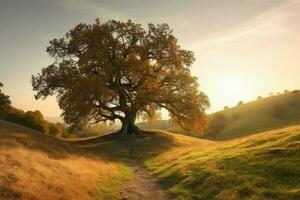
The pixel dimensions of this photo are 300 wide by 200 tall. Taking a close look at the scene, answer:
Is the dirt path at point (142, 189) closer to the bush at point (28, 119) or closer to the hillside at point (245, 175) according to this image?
the hillside at point (245, 175)

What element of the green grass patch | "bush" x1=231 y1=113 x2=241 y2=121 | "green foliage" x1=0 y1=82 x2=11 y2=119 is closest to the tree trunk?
"green foliage" x1=0 y1=82 x2=11 y2=119

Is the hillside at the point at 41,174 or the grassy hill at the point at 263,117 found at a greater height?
the grassy hill at the point at 263,117

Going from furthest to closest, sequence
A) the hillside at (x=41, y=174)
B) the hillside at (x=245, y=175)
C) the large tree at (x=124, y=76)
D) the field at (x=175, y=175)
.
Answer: the large tree at (x=124, y=76) → the hillside at (x=245, y=175) → the field at (x=175, y=175) → the hillside at (x=41, y=174)

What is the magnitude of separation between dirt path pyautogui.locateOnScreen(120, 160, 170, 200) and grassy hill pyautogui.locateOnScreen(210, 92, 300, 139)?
211ft

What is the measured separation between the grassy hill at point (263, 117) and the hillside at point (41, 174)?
67473mm

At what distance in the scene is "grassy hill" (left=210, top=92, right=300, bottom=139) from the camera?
10050 centimetres

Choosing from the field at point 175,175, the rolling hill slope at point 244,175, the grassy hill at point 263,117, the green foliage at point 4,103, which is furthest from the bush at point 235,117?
the rolling hill slope at point 244,175

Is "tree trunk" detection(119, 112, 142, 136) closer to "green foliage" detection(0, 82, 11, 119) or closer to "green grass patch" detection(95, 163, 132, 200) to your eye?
"green foliage" detection(0, 82, 11, 119)

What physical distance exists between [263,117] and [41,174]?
94880 millimetres

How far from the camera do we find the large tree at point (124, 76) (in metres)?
67.4

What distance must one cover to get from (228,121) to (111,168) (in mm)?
85464

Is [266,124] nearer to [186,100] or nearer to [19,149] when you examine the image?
[186,100]

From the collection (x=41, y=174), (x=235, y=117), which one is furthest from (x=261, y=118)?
(x=41, y=174)

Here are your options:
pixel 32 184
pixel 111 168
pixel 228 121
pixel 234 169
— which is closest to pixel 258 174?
pixel 234 169
